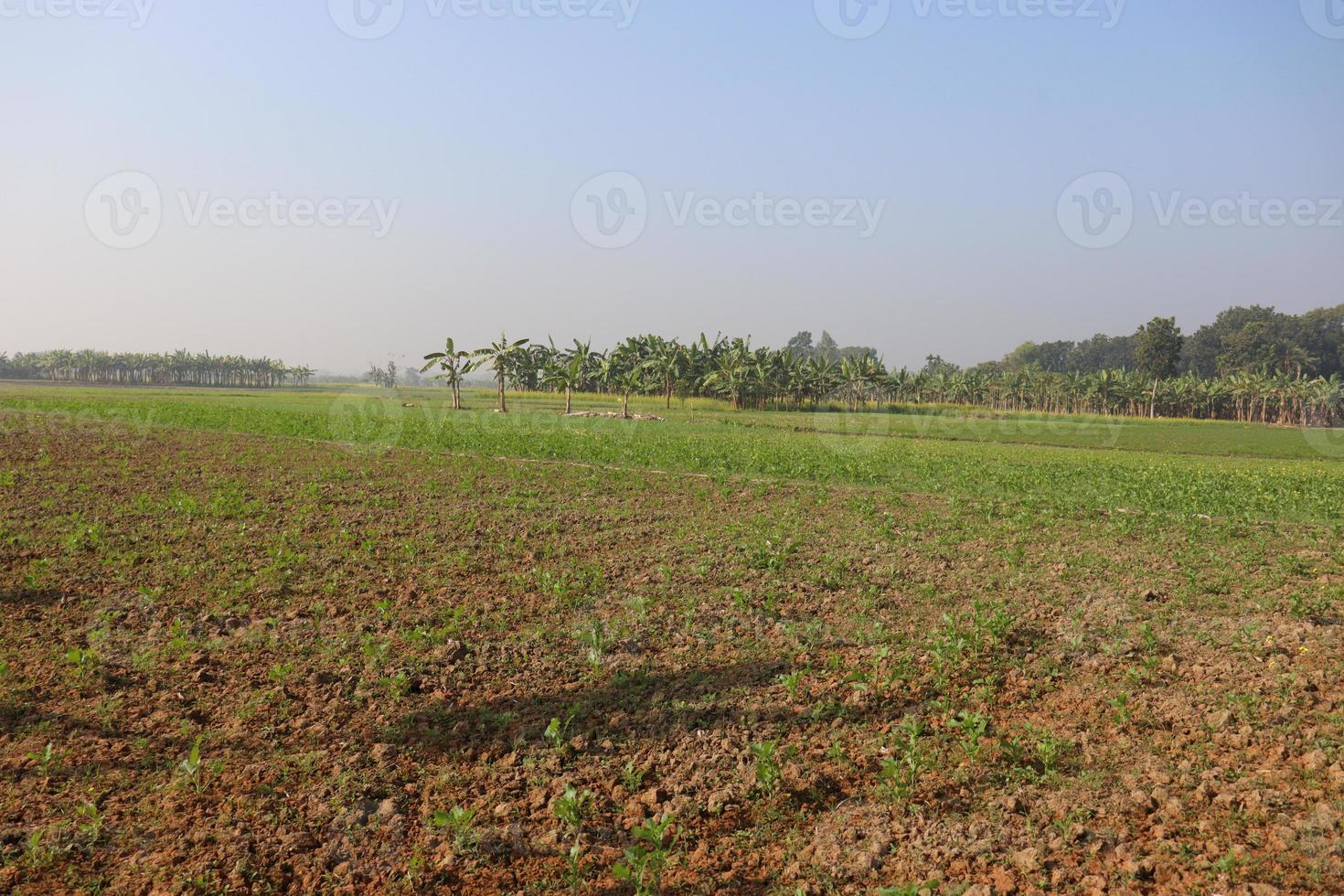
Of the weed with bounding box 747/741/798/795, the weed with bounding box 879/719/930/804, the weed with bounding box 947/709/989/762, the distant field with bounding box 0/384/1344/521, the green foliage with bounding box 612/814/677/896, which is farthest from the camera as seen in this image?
the distant field with bounding box 0/384/1344/521

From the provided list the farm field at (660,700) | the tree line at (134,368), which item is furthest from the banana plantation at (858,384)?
the tree line at (134,368)

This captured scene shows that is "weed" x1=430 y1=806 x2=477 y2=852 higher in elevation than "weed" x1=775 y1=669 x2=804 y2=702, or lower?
lower

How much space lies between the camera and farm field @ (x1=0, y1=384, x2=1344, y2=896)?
439cm

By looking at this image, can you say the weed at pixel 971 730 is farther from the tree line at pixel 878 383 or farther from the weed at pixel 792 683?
the tree line at pixel 878 383

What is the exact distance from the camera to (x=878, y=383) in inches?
3642

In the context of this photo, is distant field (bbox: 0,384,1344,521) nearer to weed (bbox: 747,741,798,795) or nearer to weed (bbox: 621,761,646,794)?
weed (bbox: 747,741,798,795)

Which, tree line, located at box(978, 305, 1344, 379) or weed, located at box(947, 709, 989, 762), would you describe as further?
tree line, located at box(978, 305, 1344, 379)

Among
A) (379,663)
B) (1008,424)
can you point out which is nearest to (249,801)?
(379,663)

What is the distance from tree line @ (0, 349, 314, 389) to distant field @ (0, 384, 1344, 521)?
121220 millimetres

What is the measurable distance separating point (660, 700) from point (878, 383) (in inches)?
3567

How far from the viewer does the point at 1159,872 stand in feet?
13.4

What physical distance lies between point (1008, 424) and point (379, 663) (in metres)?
60.9

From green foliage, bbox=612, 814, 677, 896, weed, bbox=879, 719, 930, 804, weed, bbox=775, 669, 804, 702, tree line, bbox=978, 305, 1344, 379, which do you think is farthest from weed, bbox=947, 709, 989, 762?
tree line, bbox=978, 305, 1344, 379

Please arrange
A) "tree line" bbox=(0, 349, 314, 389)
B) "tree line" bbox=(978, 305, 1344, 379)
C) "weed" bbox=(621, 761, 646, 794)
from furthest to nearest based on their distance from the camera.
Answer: "tree line" bbox=(0, 349, 314, 389), "tree line" bbox=(978, 305, 1344, 379), "weed" bbox=(621, 761, 646, 794)
